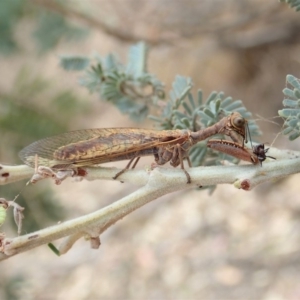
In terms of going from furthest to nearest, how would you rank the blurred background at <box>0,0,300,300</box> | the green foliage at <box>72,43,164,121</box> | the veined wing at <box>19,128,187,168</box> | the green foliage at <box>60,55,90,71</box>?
the blurred background at <box>0,0,300,300</box>
the green foliage at <box>60,55,90,71</box>
the green foliage at <box>72,43,164,121</box>
the veined wing at <box>19,128,187,168</box>

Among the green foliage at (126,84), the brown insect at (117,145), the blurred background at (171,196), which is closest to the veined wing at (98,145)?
the brown insect at (117,145)

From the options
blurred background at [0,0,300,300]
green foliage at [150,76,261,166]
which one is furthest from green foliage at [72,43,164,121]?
blurred background at [0,0,300,300]

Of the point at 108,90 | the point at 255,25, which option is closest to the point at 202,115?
the point at 108,90

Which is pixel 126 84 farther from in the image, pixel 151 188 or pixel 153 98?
pixel 151 188

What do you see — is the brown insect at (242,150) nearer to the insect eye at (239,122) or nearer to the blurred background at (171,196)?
the insect eye at (239,122)

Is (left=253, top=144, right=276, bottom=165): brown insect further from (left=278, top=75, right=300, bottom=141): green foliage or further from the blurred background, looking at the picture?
the blurred background

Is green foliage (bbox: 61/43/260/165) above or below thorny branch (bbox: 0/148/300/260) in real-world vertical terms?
above

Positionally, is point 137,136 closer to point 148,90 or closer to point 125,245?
point 148,90
